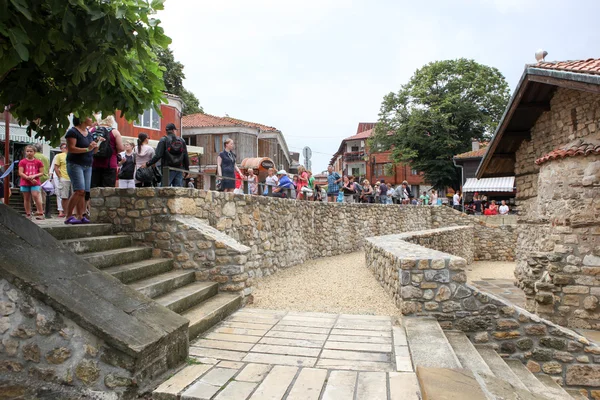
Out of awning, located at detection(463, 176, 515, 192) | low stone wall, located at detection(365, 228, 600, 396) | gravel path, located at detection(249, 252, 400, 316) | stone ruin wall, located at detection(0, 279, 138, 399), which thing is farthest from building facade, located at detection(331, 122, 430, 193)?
stone ruin wall, located at detection(0, 279, 138, 399)

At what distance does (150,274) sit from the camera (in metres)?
5.16

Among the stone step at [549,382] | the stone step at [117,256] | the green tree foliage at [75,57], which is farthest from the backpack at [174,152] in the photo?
the stone step at [549,382]

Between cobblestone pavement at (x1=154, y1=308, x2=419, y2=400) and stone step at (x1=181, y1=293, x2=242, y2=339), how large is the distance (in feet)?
0.30

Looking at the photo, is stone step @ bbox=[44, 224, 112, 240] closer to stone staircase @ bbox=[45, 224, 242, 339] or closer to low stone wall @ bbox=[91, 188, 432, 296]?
stone staircase @ bbox=[45, 224, 242, 339]

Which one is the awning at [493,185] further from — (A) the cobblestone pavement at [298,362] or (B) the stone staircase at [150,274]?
(B) the stone staircase at [150,274]

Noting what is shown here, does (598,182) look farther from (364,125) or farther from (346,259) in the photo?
(364,125)

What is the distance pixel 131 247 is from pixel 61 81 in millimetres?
2365

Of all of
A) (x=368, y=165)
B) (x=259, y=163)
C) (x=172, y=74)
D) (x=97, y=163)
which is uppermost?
(x=172, y=74)

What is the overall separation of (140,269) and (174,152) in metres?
2.73

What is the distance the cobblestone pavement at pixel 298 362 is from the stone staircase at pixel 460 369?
138mm

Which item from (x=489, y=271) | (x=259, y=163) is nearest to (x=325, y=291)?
(x=489, y=271)

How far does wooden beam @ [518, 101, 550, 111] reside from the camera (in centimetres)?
998

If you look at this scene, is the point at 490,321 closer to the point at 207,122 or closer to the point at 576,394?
the point at 576,394

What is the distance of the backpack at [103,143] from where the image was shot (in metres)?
6.11
